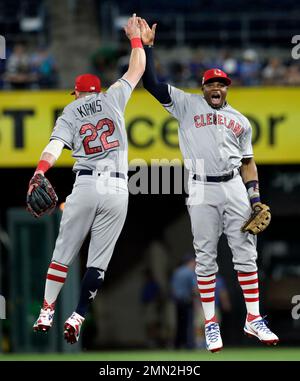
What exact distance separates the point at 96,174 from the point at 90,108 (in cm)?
54

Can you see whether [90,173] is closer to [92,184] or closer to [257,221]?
[92,184]

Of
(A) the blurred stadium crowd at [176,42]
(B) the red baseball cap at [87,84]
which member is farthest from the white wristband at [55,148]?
(A) the blurred stadium crowd at [176,42]

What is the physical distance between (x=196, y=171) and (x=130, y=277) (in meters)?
12.8

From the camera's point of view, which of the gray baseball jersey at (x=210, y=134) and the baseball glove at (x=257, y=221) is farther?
the gray baseball jersey at (x=210, y=134)

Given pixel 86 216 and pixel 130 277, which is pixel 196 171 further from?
pixel 130 277

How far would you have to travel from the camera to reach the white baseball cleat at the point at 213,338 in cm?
949

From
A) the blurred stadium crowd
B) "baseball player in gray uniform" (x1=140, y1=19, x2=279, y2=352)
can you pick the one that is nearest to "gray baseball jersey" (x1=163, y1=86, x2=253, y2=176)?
"baseball player in gray uniform" (x1=140, y1=19, x2=279, y2=352)

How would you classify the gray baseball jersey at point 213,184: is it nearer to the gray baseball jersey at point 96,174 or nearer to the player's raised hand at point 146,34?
the player's raised hand at point 146,34

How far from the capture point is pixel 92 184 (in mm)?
9477

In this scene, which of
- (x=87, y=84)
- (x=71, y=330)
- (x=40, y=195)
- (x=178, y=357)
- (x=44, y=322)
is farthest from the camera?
(x=178, y=357)

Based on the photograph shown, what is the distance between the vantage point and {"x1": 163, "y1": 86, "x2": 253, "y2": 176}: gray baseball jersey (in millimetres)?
9617

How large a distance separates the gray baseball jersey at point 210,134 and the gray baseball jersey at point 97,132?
0.52 m

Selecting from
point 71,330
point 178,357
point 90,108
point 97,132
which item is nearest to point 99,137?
point 97,132
